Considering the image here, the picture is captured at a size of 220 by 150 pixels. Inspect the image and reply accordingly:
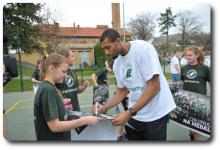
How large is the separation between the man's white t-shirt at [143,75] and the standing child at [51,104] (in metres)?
0.32

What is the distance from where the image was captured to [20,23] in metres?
2.41

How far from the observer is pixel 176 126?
2645 millimetres

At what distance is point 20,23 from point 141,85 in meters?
1.12

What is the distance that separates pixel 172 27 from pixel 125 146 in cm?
112

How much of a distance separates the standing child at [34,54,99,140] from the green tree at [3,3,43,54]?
2.53ft

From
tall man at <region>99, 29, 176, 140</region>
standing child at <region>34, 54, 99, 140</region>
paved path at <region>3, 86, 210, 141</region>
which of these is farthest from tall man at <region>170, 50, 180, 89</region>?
standing child at <region>34, 54, 99, 140</region>

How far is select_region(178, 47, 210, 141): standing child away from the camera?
2.39 metres

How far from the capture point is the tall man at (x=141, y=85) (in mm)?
1627

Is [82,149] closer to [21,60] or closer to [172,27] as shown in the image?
[21,60]

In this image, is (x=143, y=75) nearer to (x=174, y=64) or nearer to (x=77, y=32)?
(x=77, y=32)

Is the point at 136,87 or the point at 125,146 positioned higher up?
the point at 136,87

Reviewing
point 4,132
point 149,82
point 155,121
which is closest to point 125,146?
point 155,121

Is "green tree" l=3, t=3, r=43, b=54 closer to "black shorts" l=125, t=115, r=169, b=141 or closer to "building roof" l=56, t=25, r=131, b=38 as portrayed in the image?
"building roof" l=56, t=25, r=131, b=38

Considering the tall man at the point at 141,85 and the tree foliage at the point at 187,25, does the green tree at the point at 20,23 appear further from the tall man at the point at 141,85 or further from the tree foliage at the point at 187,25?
the tree foliage at the point at 187,25
